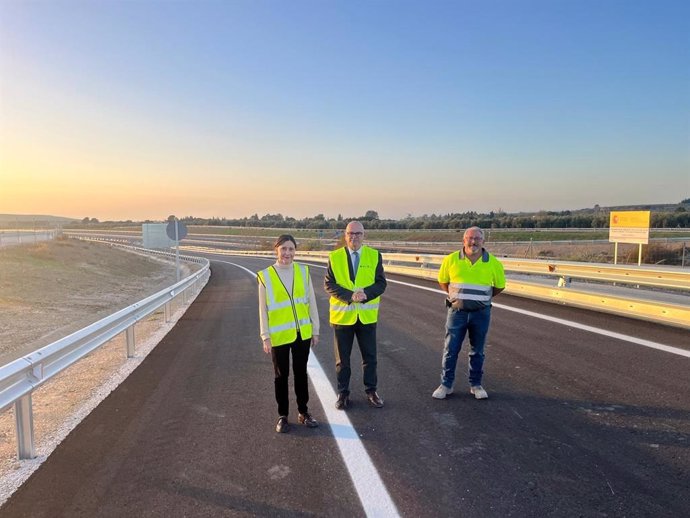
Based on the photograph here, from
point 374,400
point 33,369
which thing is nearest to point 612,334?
point 374,400

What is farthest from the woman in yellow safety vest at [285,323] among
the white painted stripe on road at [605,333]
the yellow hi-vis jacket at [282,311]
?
the white painted stripe on road at [605,333]

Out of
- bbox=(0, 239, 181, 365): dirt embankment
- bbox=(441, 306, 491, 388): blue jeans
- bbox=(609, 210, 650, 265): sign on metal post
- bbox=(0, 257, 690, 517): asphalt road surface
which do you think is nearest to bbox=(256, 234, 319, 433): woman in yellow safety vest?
bbox=(0, 257, 690, 517): asphalt road surface

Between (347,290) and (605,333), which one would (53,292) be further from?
(605,333)

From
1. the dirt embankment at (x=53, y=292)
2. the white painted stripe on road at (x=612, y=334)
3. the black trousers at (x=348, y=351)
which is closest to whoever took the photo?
the black trousers at (x=348, y=351)

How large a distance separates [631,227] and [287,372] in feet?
59.9

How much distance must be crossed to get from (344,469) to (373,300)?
1.85m

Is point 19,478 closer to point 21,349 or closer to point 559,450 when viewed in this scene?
point 559,450

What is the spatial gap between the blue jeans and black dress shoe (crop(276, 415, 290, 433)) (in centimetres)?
181

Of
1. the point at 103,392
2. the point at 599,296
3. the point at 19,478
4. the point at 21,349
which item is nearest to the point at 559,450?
the point at 19,478

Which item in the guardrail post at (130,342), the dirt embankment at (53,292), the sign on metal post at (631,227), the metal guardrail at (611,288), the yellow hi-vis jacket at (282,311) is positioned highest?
the sign on metal post at (631,227)

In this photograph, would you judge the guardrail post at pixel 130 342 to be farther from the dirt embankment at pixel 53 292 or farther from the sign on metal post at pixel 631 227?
the sign on metal post at pixel 631 227

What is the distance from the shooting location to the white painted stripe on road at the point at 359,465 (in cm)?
309

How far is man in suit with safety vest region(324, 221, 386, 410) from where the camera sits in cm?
496

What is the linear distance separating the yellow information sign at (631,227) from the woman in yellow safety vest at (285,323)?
57.5 feet
